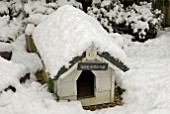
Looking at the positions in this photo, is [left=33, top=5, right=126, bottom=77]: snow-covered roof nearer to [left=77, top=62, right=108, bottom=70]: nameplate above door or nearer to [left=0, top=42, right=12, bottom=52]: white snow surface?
[left=77, top=62, right=108, bottom=70]: nameplate above door

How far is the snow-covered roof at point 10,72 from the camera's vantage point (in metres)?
6.06

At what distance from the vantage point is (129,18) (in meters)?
8.65

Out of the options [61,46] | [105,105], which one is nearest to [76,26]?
[61,46]

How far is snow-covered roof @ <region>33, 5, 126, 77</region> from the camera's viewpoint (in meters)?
5.30

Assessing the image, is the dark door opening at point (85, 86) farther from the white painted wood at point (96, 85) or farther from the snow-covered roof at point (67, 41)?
the snow-covered roof at point (67, 41)

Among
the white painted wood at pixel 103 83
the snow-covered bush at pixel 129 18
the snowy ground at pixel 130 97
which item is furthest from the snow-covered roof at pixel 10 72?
the snow-covered bush at pixel 129 18

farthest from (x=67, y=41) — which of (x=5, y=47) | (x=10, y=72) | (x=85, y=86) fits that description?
(x=5, y=47)

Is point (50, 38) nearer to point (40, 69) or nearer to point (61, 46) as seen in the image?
point (61, 46)

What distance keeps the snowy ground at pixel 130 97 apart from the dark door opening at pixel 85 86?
360mm

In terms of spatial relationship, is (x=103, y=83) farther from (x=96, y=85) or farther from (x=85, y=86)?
(x=85, y=86)

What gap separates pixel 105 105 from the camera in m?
5.95

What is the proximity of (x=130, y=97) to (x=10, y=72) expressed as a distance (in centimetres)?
225

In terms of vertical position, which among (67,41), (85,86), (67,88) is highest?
(67,41)

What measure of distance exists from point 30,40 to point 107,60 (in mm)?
2747
